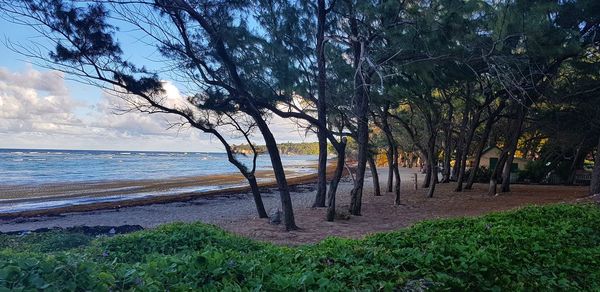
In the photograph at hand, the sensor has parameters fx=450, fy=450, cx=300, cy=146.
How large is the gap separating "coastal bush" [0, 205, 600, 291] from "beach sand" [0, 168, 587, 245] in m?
4.89

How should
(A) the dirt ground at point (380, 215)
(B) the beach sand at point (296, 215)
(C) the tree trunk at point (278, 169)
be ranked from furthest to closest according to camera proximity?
(B) the beach sand at point (296, 215)
(C) the tree trunk at point (278, 169)
(A) the dirt ground at point (380, 215)

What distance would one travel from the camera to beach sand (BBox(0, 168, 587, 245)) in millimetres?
10016

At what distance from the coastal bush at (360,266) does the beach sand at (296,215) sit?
489cm

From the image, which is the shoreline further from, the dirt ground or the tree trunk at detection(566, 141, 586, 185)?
the tree trunk at detection(566, 141, 586, 185)

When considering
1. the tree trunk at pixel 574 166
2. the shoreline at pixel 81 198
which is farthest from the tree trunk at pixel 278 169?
the tree trunk at pixel 574 166

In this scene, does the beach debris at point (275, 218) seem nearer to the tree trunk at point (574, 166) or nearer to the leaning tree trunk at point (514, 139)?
the leaning tree trunk at point (514, 139)

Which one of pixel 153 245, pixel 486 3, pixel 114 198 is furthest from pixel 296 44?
pixel 114 198

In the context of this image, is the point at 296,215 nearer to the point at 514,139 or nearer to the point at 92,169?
the point at 514,139

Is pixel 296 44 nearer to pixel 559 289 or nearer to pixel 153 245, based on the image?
pixel 153 245

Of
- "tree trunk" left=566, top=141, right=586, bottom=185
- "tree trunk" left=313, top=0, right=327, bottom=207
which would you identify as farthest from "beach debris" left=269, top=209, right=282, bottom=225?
"tree trunk" left=566, top=141, right=586, bottom=185

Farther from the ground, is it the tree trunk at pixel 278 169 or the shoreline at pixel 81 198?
the tree trunk at pixel 278 169

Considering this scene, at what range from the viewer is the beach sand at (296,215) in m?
10.0

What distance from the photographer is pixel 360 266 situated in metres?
2.76

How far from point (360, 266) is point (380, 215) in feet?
32.9
